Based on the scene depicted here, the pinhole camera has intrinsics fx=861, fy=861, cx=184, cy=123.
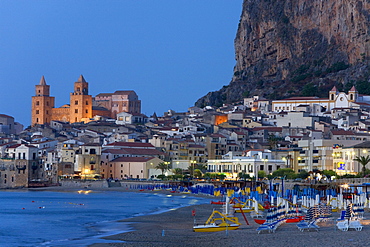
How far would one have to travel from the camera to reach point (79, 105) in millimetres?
183500

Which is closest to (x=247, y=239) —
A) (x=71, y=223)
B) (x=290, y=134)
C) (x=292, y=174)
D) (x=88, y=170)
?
(x=71, y=223)

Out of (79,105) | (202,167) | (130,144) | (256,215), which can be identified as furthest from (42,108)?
(256,215)

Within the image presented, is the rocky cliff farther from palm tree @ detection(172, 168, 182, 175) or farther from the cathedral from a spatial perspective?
palm tree @ detection(172, 168, 182, 175)

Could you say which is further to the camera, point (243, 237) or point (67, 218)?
point (67, 218)

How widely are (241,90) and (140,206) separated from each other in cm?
12343

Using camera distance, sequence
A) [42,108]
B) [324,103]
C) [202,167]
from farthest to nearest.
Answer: [42,108]
[324,103]
[202,167]

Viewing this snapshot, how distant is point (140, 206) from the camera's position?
67375mm

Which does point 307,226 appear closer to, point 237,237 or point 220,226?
point 237,237

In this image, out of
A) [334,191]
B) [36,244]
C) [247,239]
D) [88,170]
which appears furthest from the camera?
[88,170]

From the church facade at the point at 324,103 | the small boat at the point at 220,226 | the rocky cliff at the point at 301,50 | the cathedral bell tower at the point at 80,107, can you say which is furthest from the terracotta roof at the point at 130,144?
the small boat at the point at 220,226

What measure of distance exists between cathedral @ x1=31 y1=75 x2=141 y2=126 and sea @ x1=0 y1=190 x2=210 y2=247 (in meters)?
99.9

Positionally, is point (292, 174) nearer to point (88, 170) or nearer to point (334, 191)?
point (334, 191)

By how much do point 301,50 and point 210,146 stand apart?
75749 mm

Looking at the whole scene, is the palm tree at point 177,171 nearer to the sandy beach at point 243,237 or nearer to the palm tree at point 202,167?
the palm tree at point 202,167
